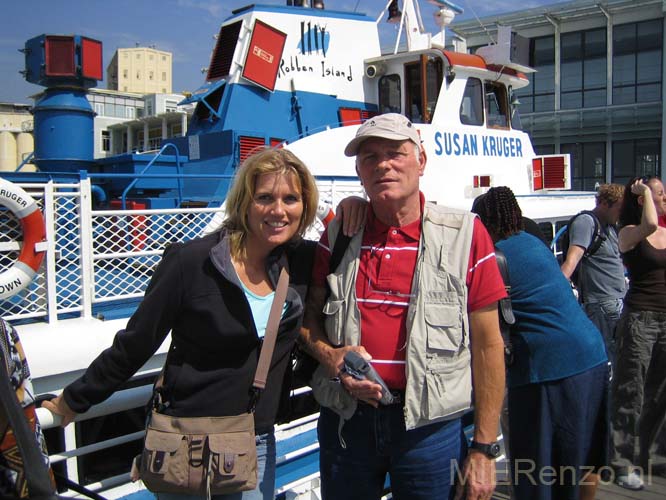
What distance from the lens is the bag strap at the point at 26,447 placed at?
1264 millimetres

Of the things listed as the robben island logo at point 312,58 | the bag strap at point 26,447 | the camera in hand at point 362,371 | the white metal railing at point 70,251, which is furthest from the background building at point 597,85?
the bag strap at point 26,447

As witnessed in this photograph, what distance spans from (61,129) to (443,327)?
5.04 m

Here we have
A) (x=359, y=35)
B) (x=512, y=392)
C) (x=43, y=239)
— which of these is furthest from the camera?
(x=359, y=35)

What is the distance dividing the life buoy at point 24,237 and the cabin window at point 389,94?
5509mm

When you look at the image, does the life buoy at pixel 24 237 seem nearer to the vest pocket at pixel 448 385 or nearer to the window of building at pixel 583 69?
the vest pocket at pixel 448 385

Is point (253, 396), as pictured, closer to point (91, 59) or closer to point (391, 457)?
point (391, 457)

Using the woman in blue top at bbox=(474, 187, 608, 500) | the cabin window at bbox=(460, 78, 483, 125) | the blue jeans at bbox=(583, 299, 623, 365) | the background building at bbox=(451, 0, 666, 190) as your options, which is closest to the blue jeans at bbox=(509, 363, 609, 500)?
the woman in blue top at bbox=(474, 187, 608, 500)

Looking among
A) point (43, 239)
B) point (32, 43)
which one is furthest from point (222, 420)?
point (32, 43)

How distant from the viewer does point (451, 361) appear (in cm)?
200

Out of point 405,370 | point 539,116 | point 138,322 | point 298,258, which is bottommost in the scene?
point 405,370

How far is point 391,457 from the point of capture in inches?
80.8

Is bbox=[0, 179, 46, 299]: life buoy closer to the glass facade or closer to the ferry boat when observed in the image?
the ferry boat

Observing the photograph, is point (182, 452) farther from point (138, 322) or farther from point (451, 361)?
point (451, 361)

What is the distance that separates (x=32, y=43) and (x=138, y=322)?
4869 millimetres
